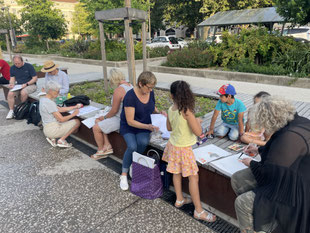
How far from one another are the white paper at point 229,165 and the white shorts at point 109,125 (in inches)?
71.3

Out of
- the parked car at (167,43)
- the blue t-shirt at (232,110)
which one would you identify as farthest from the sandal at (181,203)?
the parked car at (167,43)

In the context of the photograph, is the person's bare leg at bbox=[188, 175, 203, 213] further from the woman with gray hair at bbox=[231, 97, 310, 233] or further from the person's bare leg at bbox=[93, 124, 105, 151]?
the person's bare leg at bbox=[93, 124, 105, 151]

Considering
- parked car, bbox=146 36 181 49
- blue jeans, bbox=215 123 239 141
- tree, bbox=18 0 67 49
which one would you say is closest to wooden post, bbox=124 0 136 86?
blue jeans, bbox=215 123 239 141

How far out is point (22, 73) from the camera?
7035 millimetres

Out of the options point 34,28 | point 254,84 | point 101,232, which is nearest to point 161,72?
point 254,84

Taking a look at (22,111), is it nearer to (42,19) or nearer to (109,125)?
(109,125)

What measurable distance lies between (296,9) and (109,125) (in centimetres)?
891

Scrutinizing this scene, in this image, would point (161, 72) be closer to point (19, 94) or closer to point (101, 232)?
point (19, 94)

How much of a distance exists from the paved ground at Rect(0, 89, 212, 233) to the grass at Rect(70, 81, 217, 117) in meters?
2.33

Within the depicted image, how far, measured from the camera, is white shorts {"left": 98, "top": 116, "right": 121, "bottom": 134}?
4.05 metres

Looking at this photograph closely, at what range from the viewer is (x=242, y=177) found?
2.46 m

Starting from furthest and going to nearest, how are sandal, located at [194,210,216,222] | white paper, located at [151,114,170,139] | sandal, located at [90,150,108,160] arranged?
sandal, located at [90,150,108,160] < white paper, located at [151,114,170,139] < sandal, located at [194,210,216,222]

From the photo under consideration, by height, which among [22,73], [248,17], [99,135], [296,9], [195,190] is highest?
[248,17]

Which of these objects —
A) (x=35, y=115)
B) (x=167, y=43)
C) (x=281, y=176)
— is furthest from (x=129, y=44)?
(x=167, y=43)
